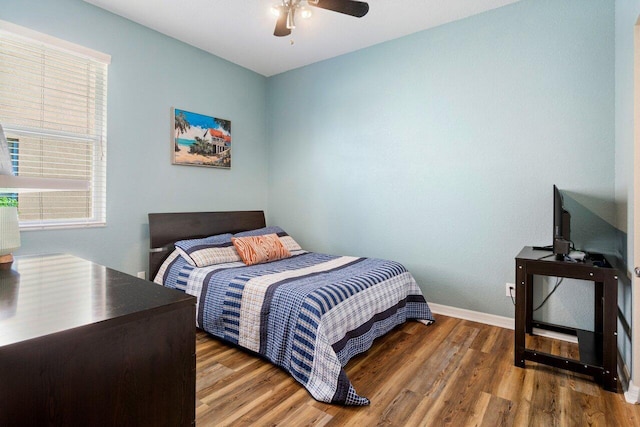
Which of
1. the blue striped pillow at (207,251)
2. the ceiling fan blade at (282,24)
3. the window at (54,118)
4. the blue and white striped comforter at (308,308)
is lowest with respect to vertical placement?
the blue and white striped comforter at (308,308)

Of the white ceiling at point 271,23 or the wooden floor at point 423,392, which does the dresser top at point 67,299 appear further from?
the white ceiling at point 271,23

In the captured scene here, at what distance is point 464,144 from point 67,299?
9.77 ft

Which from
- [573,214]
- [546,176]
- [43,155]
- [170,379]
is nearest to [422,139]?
[546,176]

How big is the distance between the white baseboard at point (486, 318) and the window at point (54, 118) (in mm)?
3107

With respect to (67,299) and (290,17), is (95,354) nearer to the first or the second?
(67,299)

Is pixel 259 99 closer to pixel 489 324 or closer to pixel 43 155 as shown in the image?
pixel 43 155

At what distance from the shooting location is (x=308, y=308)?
2.08m

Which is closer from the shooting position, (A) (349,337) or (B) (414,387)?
(B) (414,387)

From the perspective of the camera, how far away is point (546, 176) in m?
2.68

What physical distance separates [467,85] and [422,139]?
0.58 metres

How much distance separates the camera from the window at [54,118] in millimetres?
2449

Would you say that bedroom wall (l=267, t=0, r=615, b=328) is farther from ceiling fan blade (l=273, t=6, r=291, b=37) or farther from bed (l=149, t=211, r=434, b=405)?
ceiling fan blade (l=273, t=6, r=291, b=37)

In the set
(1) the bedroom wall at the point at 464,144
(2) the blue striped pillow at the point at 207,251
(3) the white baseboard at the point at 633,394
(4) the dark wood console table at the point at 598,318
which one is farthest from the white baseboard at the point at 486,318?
(2) the blue striped pillow at the point at 207,251

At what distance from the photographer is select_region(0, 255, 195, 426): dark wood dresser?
69 centimetres
